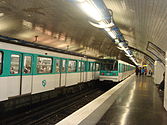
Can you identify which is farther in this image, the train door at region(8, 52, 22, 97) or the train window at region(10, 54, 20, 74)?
the train window at region(10, 54, 20, 74)

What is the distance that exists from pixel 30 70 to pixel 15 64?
Result: 886 millimetres

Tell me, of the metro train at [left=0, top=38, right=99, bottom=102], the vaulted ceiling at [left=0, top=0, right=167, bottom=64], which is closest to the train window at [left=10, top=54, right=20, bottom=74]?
the metro train at [left=0, top=38, right=99, bottom=102]

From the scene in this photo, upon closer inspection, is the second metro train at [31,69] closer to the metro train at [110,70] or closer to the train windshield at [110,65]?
the metro train at [110,70]

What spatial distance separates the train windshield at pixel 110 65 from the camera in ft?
48.6

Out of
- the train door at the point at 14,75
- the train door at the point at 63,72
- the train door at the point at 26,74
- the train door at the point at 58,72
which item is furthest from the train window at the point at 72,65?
the train door at the point at 14,75

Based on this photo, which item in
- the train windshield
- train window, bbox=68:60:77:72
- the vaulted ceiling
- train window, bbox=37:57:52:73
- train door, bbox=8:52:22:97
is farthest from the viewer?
the train windshield

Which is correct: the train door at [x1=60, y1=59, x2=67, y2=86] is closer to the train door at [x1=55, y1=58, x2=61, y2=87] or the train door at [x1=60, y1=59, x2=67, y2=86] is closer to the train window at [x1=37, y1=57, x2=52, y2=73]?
the train door at [x1=55, y1=58, x2=61, y2=87]

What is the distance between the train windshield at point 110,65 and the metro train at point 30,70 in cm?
450

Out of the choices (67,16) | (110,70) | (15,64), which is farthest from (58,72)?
(110,70)

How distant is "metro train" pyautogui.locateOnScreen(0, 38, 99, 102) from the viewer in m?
5.92

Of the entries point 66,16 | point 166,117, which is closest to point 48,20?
point 66,16

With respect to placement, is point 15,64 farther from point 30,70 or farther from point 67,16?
point 67,16

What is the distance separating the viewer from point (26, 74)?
272 inches

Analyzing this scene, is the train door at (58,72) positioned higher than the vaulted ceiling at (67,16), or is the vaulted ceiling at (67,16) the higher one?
the vaulted ceiling at (67,16)
